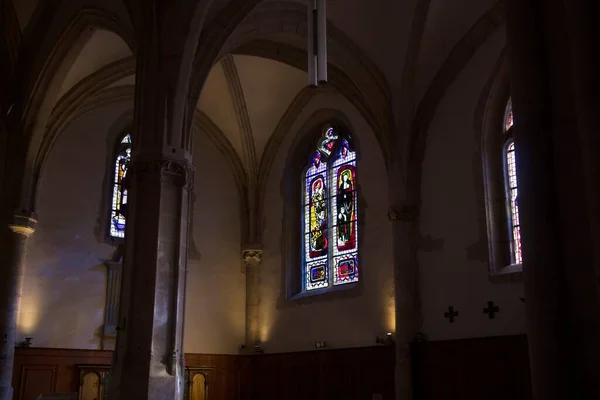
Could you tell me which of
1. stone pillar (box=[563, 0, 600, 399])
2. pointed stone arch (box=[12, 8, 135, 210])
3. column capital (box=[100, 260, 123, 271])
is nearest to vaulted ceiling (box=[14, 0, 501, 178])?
pointed stone arch (box=[12, 8, 135, 210])

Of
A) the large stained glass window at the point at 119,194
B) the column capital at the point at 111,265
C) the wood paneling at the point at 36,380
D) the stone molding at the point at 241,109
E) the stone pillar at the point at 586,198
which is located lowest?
the wood paneling at the point at 36,380

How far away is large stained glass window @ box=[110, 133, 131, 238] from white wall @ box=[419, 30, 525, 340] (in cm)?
645

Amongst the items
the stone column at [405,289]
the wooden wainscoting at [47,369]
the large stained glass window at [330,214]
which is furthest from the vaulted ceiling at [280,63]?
the wooden wainscoting at [47,369]

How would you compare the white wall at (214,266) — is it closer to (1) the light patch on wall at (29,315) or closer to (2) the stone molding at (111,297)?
(2) the stone molding at (111,297)

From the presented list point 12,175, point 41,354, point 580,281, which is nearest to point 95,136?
point 12,175

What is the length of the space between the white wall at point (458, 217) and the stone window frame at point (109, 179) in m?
6.24

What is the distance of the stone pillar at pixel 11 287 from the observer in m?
12.0

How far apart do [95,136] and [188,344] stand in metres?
4.88

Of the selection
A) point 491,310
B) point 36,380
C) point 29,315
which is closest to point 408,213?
point 491,310

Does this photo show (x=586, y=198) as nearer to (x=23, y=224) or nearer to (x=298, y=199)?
(x=23, y=224)

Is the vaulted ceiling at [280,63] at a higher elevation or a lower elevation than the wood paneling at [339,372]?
higher

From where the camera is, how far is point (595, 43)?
3.93m

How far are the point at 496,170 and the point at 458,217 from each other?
3.35 feet

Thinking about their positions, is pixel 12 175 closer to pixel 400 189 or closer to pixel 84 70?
pixel 84 70
